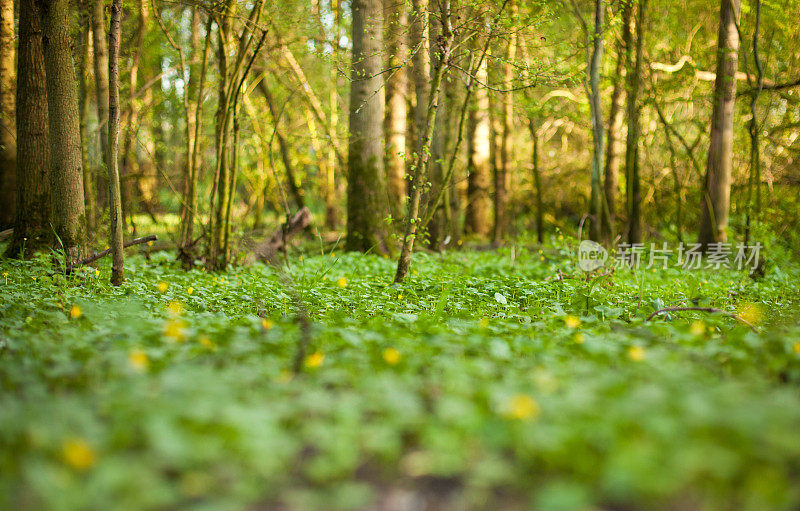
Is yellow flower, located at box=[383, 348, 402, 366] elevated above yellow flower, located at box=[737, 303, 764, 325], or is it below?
above

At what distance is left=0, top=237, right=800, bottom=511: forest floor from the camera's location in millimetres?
1670

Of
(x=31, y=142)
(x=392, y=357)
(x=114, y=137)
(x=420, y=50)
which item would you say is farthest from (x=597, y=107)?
(x=31, y=142)

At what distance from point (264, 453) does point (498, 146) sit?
12.0 metres

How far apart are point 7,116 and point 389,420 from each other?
25.2 ft

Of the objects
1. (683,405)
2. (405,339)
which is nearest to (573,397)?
(683,405)

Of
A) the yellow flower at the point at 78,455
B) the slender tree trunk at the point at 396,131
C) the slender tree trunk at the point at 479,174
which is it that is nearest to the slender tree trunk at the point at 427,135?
the yellow flower at the point at 78,455

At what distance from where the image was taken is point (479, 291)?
16.3 ft

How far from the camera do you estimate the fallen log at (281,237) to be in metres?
7.30

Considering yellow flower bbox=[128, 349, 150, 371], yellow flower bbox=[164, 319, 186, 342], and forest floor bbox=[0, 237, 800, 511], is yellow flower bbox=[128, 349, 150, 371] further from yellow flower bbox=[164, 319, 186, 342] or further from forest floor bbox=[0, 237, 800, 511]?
yellow flower bbox=[164, 319, 186, 342]

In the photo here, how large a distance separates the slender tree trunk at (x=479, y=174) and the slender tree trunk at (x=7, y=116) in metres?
7.89

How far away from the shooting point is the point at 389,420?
2.02m

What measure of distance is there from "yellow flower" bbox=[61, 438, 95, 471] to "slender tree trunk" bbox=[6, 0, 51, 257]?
4.82m

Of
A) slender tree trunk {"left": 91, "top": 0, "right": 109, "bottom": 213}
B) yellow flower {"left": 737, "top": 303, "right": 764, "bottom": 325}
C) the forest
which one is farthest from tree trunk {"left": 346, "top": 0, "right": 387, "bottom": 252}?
yellow flower {"left": 737, "top": 303, "right": 764, "bottom": 325}

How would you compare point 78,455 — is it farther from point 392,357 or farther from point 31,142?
point 31,142
